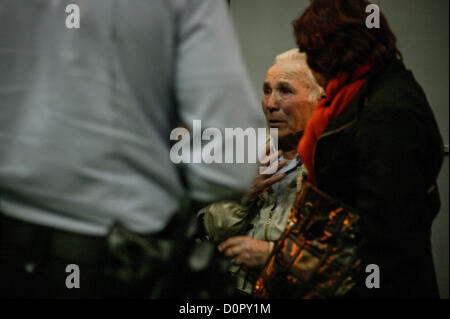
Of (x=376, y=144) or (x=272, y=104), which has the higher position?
(x=272, y=104)

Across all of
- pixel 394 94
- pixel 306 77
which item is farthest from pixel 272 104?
pixel 394 94

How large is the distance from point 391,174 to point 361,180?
0.20ft

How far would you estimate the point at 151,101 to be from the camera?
0.64 meters

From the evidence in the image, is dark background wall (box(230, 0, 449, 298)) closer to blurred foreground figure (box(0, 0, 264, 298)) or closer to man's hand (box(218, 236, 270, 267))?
man's hand (box(218, 236, 270, 267))

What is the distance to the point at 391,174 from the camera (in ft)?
2.56

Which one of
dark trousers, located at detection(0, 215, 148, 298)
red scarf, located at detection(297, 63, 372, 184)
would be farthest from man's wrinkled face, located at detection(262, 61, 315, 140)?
dark trousers, located at detection(0, 215, 148, 298)

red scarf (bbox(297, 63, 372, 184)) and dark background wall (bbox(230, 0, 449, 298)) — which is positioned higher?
dark background wall (bbox(230, 0, 449, 298))

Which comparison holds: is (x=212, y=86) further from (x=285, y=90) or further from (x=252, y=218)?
(x=285, y=90)

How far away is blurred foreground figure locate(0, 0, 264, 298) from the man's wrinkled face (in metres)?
0.88

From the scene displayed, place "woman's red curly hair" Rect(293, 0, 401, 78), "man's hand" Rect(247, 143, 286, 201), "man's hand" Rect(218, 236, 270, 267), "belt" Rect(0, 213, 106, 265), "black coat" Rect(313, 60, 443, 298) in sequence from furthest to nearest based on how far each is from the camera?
"man's hand" Rect(247, 143, 286, 201) → "man's hand" Rect(218, 236, 270, 267) → "woman's red curly hair" Rect(293, 0, 401, 78) → "black coat" Rect(313, 60, 443, 298) → "belt" Rect(0, 213, 106, 265)

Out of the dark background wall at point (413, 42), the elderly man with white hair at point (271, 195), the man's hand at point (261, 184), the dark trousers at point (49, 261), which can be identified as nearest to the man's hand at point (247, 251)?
the elderly man with white hair at point (271, 195)

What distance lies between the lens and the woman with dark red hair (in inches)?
31.0
